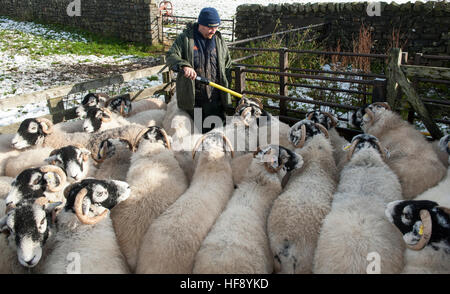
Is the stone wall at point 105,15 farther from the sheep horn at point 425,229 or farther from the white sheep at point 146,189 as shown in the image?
the sheep horn at point 425,229

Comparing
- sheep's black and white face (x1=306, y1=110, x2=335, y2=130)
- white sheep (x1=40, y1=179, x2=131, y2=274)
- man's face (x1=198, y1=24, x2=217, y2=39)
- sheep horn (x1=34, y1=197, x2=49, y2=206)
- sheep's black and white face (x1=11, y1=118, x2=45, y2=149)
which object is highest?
man's face (x1=198, y1=24, x2=217, y2=39)

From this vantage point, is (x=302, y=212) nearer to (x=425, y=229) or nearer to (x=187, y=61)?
(x=425, y=229)

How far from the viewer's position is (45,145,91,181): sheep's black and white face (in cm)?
378

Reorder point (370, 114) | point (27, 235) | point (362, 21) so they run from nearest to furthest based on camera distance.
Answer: point (27, 235) → point (370, 114) → point (362, 21)

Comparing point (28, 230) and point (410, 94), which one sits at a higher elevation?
point (410, 94)

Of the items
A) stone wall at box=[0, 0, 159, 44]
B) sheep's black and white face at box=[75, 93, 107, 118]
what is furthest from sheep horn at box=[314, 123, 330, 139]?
stone wall at box=[0, 0, 159, 44]

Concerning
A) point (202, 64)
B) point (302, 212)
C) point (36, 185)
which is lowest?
point (302, 212)

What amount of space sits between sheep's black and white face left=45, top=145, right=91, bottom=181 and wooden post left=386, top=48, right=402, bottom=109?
467 cm

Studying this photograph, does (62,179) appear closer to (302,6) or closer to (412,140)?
(412,140)

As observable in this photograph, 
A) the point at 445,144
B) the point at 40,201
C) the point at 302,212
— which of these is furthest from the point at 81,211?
the point at 445,144

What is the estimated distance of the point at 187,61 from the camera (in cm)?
523

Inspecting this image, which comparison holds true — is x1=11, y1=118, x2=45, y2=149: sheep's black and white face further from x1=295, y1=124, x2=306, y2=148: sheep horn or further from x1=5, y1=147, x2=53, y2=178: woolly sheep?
x1=295, y1=124, x2=306, y2=148: sheep horn

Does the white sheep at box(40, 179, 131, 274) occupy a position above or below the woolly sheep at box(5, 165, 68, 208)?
below

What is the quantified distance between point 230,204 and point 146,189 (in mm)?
959
